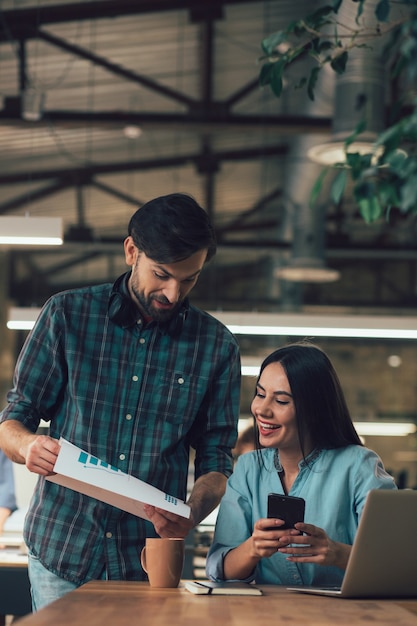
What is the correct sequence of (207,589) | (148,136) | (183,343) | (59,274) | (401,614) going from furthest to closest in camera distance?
(59,274)
(148,136)
(183,343)
(207,589)
(401,614)

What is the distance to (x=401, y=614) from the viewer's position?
1.68 meters

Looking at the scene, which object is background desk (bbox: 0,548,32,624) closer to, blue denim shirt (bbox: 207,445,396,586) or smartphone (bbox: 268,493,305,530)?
blue denim shirt (bbox: 207,445,396,586)

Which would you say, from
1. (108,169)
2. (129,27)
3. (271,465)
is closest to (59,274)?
(108,169)

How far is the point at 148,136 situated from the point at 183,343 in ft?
28.7

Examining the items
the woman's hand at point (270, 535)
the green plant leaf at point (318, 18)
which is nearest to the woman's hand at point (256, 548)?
the woman's hand at point (270, 535)

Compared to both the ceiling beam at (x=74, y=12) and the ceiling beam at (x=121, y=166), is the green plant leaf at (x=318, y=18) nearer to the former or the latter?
the ceiling beam at (x=74, y=12)

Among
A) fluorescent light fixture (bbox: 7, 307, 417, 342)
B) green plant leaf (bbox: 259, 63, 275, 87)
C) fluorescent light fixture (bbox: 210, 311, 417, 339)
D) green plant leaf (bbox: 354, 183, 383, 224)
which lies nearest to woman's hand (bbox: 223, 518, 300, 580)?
green plant leaf (bbox: 354, 183, 383, 224)

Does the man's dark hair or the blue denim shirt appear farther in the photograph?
the blue denim shirt

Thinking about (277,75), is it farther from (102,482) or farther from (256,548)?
(256,548)

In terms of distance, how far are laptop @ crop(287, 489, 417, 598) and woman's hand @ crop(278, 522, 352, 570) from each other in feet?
0.46

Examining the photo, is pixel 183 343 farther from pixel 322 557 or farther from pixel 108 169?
pixel 108 169

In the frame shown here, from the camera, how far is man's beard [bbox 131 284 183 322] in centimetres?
221

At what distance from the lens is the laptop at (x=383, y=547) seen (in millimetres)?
1833

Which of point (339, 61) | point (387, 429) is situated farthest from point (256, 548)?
point (387, 429)
